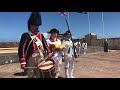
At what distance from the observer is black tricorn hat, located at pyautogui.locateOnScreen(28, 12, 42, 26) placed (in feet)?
14.4

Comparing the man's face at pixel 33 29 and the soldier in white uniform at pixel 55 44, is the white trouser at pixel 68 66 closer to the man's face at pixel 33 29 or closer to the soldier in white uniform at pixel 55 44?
the soldier in white uniform at pixel 55 44

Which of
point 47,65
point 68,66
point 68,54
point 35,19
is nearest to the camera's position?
point 47,65

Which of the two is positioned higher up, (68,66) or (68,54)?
(68,54)

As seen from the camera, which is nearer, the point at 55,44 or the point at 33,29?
the point at 33,29

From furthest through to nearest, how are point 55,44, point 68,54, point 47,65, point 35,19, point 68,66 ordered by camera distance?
point 68,66
point 68,54
point 55,44
point 35,19
point 47,65

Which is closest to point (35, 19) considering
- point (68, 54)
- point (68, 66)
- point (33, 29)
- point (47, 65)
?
point (33, 29)

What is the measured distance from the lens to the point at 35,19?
4418 millimetres

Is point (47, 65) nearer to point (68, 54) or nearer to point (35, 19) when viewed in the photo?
point (35, 19)

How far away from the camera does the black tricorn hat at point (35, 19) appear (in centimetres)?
438

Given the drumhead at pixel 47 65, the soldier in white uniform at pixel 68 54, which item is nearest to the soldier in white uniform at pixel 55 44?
the soldier in white uniform at pixel 68 54

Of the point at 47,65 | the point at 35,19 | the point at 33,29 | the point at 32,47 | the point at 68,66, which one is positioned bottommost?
the point at 68,66
